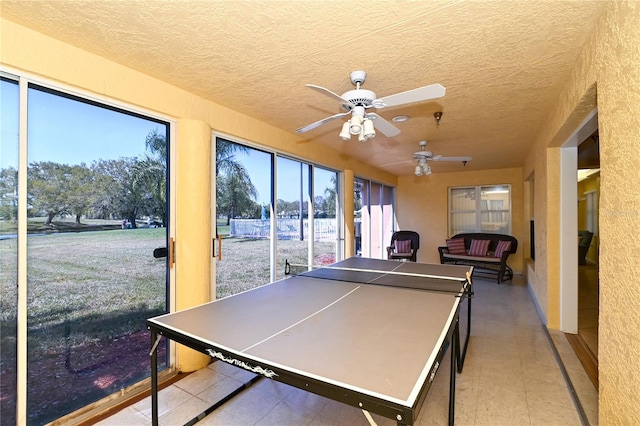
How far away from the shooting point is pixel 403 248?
6.62 meters

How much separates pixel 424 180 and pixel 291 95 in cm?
579

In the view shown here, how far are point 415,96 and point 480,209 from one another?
6.16 meters

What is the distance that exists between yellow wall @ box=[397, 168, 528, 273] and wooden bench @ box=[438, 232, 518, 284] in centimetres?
54

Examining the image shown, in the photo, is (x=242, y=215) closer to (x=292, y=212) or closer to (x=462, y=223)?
(x=292, y=212)

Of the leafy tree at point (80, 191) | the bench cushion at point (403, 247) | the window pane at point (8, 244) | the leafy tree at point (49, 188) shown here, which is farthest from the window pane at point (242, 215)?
the bench cushion at point (403, 247)

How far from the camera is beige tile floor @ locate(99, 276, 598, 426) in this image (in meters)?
1.83

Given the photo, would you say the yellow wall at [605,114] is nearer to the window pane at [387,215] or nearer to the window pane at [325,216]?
the window pane at [325,216]

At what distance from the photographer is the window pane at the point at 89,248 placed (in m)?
1.79

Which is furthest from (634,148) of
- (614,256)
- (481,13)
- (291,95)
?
(291,95)

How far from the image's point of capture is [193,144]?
245cm

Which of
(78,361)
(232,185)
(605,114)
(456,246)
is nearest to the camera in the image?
(605,114)

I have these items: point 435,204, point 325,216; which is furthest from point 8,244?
point 435,204

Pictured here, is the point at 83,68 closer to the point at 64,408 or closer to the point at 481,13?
the point at 64,408

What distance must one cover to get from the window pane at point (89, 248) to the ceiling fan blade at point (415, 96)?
1.90m
